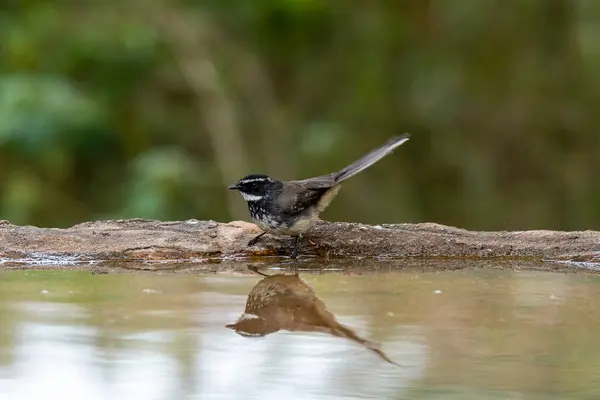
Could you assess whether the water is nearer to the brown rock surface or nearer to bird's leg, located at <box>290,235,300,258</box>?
the brown rock surface

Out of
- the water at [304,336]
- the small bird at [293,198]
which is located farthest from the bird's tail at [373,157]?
the water at [304,336]

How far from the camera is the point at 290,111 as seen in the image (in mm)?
9844

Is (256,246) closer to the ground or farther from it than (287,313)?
farther from it

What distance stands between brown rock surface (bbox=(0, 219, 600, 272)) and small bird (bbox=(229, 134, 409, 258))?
0.30ft

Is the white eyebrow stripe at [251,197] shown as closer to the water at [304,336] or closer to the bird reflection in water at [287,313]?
the water at [304,336]

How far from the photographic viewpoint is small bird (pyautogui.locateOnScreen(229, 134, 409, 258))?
16.5 ft

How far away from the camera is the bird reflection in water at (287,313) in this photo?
3.38 metres


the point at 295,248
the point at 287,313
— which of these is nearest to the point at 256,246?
the point at 295,248

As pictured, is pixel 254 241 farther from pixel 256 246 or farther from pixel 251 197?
pixel 251 197

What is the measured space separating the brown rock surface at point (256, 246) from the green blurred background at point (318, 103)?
3841 mm

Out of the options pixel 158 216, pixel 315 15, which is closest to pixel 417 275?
pixel 158 216

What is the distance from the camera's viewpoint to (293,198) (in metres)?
5.19

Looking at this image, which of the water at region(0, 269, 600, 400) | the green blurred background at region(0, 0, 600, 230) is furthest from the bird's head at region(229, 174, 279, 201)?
the green blurred background at region(0, 0, 600, 230)

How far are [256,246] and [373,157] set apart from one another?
2.52 feet
